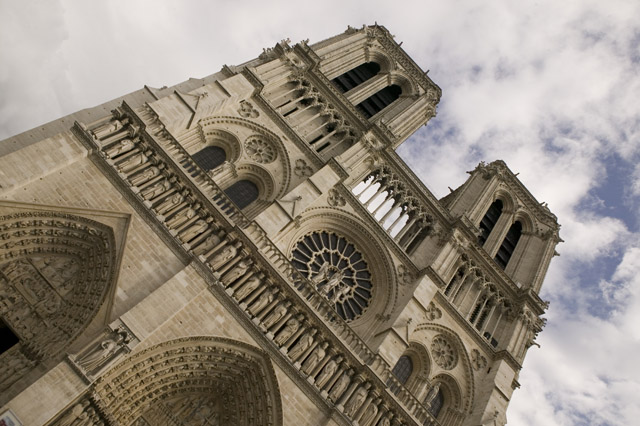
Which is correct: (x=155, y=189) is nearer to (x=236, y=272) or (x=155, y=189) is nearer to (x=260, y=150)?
(x=236, y=272)

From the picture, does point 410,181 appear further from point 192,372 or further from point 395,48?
point 192,372

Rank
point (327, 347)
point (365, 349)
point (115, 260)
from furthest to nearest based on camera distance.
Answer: point (365, 349) < point (327, 347) < point (115, 260)

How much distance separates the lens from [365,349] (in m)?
13.6

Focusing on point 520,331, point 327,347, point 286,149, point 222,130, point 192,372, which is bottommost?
point 192,372

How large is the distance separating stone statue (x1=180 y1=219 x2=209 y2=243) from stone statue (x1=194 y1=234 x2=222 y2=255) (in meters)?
0.26

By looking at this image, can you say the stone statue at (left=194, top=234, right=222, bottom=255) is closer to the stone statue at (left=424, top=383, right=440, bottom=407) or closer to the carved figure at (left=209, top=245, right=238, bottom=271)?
the carved figure at (left=209, top=245, right=238, bottom=271)

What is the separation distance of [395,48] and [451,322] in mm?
15510

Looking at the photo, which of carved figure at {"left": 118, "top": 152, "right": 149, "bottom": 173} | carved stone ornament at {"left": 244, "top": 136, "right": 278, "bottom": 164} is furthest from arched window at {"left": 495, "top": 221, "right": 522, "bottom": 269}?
carved figure at {"left": 118, "top": 152, "right": 149, "bottom": 173}

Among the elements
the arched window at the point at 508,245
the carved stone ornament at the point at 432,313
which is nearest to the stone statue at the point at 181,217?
the carved stone ornament at the point at 432,313

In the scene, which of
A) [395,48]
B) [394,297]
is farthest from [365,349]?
[395,48]

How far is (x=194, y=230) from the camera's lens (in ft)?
40.7

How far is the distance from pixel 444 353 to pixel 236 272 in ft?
27.4

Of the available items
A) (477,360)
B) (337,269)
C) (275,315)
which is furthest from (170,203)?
(477,360)

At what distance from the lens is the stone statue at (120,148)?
482 inches
